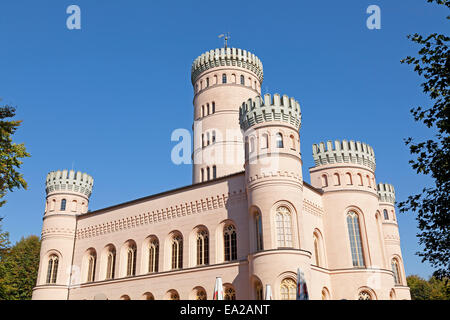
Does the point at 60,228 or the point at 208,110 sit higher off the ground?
the point at 208,110

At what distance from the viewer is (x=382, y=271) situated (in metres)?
33.1

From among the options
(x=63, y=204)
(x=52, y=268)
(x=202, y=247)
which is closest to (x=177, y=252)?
(x=202, y=247)

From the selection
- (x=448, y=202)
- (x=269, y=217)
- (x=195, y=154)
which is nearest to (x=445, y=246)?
(x=448, y=202)

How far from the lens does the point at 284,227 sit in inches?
1124

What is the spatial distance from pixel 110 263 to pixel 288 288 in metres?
19.2

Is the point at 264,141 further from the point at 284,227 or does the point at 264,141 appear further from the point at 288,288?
the point at 288,288

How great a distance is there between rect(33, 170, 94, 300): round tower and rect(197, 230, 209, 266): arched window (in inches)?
577

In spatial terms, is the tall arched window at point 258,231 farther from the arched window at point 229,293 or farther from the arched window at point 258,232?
the arched window at point 229,293

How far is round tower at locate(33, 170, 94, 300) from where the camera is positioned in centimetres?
4017

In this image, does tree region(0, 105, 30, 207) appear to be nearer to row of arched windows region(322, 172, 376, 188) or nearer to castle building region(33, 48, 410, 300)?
castle building region(33, 48, 410, 300)

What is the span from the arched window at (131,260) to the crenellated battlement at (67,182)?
34.5 feet

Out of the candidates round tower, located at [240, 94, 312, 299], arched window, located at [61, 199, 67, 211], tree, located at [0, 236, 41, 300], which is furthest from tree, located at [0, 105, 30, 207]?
tree, located at [0, 236, 41, 300]

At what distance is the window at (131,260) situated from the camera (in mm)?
36634

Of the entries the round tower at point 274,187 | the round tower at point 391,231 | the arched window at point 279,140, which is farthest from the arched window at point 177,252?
the round tower at point 391,231
